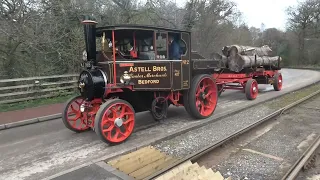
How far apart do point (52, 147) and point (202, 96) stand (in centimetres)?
394

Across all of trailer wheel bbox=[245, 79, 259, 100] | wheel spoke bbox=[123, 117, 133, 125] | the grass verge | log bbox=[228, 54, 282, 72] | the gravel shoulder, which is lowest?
the gravel shoulder

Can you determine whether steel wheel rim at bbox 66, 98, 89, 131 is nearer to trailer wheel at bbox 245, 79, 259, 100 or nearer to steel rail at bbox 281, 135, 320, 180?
steel rail at bbox 281, 135, 320, 180

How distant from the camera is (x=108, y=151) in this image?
5094 mm

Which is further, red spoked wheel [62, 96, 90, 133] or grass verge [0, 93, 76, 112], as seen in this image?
grass verge [0, 93, 76, 112]

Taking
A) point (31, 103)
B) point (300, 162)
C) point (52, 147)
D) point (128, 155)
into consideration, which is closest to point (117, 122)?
point (128, 155)

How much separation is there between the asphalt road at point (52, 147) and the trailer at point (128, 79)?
300 millimetres

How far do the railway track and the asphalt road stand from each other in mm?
401

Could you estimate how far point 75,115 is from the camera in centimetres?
638

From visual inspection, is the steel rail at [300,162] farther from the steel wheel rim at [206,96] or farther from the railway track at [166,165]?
the steel wheel rim at [206,96]

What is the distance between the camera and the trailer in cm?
546

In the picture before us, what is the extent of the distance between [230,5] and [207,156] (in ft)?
83.7

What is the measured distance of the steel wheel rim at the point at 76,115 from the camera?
614 centimetres

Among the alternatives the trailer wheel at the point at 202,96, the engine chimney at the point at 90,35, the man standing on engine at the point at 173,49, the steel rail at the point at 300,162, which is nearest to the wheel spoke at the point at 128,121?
the engine chimney at the point at 90,35

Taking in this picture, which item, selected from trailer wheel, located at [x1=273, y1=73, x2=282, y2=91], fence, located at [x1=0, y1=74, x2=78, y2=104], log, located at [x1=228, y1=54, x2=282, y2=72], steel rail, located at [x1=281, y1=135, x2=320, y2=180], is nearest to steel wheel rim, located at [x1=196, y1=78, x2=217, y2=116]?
steel rail, located at [x1=281, y1=135, x2=320, y2=180]
